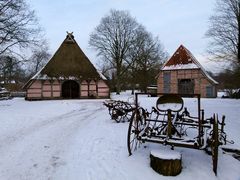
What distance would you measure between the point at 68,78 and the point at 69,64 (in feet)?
5.94

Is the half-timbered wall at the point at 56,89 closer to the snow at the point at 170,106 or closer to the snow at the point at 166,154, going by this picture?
the snow at the point at 170,106

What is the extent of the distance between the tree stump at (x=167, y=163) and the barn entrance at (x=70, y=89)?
85.6 ft

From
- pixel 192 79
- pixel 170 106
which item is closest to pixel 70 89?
pixel 192 79

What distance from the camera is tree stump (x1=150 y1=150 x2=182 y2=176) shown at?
5426mm

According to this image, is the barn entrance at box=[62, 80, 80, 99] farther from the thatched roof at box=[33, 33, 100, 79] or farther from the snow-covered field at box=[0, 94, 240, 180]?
the snow-covered field at box=[0, 94, 240, 180]

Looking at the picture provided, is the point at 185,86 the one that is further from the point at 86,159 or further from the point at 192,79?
the point at 86,159

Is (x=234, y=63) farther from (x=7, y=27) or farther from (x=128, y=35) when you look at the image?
(x=128, y=35)

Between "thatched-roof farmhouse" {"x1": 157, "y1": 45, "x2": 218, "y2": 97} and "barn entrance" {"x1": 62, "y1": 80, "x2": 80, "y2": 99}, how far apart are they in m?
10.3

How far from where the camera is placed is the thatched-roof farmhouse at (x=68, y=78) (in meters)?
29.3

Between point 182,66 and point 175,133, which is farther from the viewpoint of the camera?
point 182,66

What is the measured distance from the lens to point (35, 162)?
604 cm

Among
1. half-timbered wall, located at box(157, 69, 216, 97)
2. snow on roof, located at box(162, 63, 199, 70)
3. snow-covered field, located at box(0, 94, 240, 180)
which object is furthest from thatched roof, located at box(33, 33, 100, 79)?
snow-covered field, located at box(0, 94, 240, 180)

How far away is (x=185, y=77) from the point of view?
107 ft

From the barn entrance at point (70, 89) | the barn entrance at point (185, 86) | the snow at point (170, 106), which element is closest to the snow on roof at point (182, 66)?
the barn entrance at point (185, 86)
